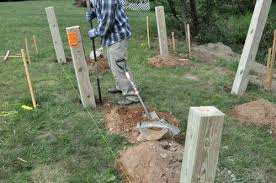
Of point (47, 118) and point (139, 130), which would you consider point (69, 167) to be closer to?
point (139, 130)

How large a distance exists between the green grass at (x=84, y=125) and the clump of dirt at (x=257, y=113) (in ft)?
0.48

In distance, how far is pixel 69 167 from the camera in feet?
14.4

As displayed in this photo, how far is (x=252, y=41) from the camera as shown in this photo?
664cm

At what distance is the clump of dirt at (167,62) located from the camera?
8.48 metres

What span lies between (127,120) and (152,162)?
1258 mm

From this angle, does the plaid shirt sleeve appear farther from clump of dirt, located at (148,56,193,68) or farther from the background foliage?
the background foliage

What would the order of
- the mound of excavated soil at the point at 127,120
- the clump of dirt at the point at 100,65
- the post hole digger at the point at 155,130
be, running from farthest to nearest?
1. the clump of dirt at the point at 100,65
2. the mound of excavated soil at the point at 127,120
3. the post hole digger at the point at 155,130

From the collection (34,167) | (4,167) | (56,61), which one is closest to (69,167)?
(34,167)

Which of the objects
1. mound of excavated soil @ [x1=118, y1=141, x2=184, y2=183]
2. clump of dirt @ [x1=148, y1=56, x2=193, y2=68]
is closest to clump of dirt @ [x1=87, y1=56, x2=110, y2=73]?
clump of dirt @ [x1=148, y1=56, x2=193, y2=68]

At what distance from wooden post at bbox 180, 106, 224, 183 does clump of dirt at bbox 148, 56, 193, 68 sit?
19.2ft

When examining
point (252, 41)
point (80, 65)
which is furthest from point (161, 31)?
point (80, 65)

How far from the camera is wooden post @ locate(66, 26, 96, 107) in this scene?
551 cm

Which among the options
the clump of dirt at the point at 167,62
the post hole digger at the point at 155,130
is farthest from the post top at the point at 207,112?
the clump of dirt at the point at 167,62

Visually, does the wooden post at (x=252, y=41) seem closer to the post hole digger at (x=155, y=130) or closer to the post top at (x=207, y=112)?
the post hole digger at (x=155, y=130)
